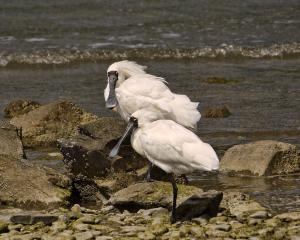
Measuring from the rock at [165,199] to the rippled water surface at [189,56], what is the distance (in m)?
0.76

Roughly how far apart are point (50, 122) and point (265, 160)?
10.2 feet

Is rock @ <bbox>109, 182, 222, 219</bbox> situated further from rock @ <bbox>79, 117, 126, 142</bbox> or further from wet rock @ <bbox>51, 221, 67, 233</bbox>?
rock @ <bbox>79, 117, 126, 142</bbox>

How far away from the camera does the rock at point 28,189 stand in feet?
29.9

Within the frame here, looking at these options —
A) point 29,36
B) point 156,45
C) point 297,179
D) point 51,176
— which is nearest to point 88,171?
point 51,176

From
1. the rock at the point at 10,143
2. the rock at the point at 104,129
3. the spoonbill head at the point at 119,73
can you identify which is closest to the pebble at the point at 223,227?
the rock at the point at 104,129

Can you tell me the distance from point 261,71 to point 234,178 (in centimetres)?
742

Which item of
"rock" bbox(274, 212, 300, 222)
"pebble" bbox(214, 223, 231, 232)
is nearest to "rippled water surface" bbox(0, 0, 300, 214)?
"rock" bbox(274, 212, 300, 222)

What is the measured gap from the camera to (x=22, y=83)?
16953 millimetres

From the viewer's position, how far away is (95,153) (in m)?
10.1

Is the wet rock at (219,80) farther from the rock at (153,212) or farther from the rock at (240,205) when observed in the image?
the rock at (153,212)

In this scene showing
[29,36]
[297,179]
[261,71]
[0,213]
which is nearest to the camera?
[0,213]

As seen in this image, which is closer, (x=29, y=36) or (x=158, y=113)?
(x=158, y=113)

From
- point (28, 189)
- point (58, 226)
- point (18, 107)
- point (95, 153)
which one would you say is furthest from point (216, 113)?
point (58, 226)

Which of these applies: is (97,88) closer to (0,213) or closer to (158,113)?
(158,113)
